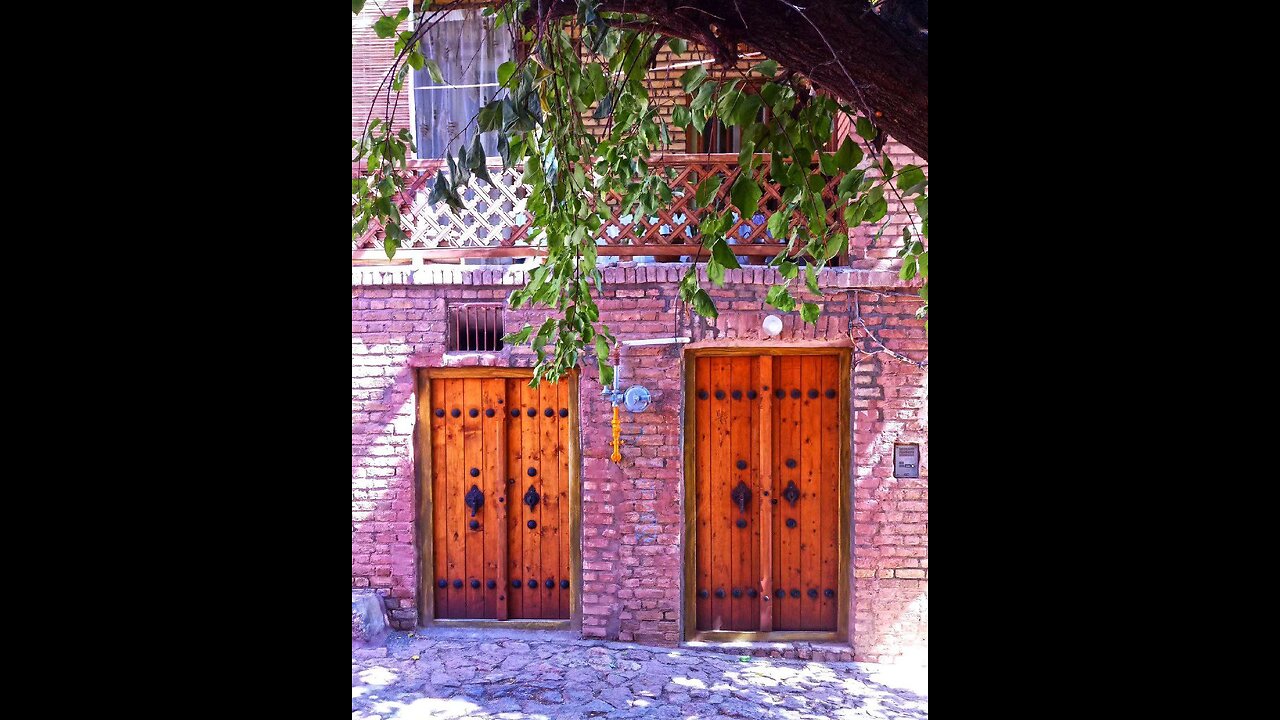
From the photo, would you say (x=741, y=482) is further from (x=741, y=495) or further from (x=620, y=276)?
(x=620, y=276)

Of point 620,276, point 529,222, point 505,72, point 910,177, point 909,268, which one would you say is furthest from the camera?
point 529,222

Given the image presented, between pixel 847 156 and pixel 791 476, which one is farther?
pixel 791 476

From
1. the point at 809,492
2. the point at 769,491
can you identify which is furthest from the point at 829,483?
the point at 769,491

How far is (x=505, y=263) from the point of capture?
19.8 ft

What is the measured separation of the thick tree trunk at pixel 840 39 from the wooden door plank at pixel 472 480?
3.94 meters

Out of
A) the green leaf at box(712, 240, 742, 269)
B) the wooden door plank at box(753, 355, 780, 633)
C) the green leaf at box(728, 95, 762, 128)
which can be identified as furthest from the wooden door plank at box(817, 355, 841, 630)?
the green leaf at box(728, 95, 762, 128)

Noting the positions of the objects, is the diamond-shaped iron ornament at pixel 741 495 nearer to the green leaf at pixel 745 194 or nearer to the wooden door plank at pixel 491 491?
the wooden door plank at pixel 491 491

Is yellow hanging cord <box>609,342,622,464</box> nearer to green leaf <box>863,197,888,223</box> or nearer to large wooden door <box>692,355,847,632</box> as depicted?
large wooden door <box>692,355,847,632</box>

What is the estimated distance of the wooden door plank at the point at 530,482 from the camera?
5.93m

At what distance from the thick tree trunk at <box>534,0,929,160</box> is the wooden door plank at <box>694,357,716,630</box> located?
3.34 m

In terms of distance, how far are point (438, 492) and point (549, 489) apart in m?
0.90

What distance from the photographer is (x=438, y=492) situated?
19.7ft
